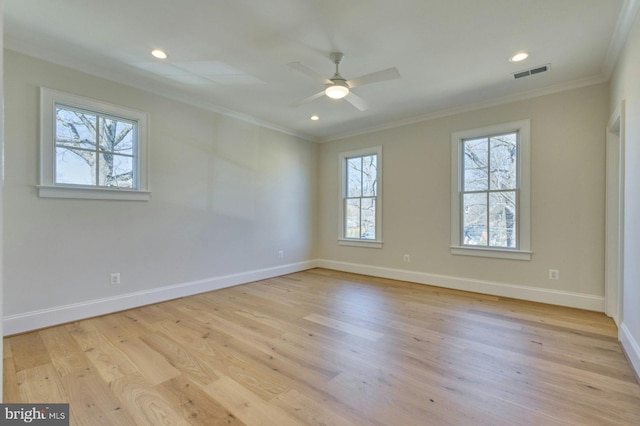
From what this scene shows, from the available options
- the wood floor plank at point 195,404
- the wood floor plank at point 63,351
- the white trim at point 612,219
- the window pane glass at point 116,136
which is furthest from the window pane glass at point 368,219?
the wood floor plank at point 63,351

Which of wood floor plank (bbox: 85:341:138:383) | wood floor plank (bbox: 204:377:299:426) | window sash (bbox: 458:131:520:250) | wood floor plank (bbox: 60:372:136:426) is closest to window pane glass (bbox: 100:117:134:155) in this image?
wood floor plank (bbox: 85:341:138:383)

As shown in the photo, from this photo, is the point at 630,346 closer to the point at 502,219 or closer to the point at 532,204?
the point at 532,204

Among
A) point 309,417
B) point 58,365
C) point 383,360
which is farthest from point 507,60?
point 58,365

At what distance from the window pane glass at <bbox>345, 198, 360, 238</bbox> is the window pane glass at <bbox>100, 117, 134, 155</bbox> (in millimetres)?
3589

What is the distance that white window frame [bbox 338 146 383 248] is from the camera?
5.32 m

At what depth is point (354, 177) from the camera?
5793 millimetres

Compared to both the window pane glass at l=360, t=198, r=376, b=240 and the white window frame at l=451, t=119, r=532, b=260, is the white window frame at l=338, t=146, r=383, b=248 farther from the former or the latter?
the white window frame at l=451, t=119, r=532, b=260

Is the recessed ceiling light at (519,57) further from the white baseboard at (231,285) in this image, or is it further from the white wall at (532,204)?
the white baseboard at (231,285)

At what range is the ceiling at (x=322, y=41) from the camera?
240cm

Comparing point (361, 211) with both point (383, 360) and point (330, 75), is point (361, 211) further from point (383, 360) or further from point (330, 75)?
point (383, 360)

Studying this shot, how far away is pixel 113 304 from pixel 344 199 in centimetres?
389

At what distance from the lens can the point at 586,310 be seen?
3494 mm

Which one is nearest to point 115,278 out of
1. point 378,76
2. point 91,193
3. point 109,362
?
point 91,193

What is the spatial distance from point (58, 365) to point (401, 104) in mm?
4542
